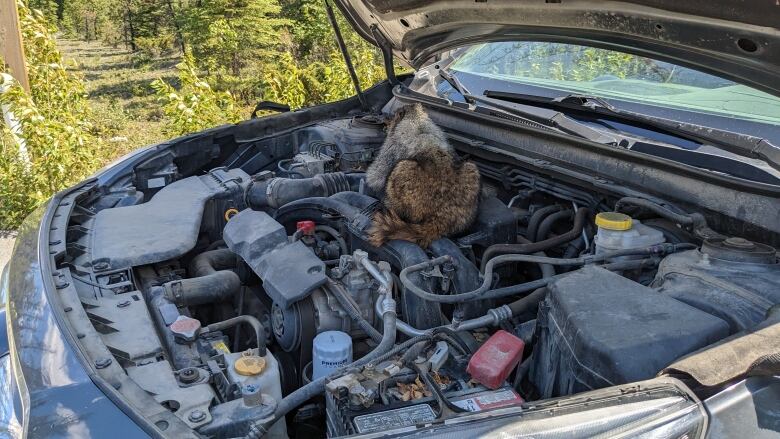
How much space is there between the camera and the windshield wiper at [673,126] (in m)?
2.05

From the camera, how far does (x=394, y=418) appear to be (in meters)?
1.43

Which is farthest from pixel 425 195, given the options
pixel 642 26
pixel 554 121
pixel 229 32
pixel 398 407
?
pixel 229 32

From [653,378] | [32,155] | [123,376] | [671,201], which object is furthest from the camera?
[32,155]

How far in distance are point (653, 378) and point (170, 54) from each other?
67.6 feet

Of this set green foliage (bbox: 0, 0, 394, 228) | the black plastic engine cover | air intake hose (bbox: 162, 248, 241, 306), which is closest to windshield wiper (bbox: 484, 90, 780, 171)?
the black plastic engine cover

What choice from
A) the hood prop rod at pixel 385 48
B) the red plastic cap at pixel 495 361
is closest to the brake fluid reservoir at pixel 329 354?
the red plastic cap at pixel 495 361

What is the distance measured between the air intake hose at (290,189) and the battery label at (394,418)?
1685 mm

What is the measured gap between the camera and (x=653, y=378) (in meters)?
1.35

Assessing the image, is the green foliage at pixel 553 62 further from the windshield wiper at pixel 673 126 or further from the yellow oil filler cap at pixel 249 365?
the yellow oil filler cap at pixel 249 365

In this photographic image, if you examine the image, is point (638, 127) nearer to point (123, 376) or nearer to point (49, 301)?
point (123, 376)

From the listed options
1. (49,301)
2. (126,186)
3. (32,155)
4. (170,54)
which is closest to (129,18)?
(170,54)

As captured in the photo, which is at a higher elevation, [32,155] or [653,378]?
[653,378]

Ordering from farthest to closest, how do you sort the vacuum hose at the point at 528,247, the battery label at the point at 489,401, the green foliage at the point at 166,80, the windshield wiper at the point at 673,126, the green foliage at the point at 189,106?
the green foliage at the point at 189,106, the green foliage at the point at 166,80, the vacuum hose at the point at 528,247, the windshield wiper at the point at 673,126, the battery label at the point at 489,401

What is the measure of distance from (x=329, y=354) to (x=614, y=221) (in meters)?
1.07
